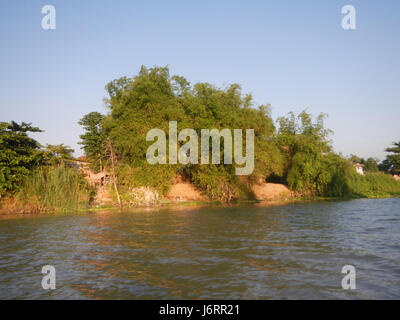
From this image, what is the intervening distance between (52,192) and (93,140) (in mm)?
7325

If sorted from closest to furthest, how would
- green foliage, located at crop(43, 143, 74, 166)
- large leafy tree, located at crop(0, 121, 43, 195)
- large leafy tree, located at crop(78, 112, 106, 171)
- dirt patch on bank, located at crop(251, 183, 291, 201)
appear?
large leafy tree, located at crop(0, 121, 43, 195) → green foliage, located at crop(43, 143, 74, 166) → large leafy tree, located at crop(78, 112, 106, 171) → dirt patch on bank, located at crop(251, 183, 291, 201)

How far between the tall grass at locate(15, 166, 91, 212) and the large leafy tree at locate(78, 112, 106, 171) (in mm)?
5256

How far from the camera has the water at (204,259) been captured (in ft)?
20.8

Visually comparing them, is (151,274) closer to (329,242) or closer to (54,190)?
(329,242)

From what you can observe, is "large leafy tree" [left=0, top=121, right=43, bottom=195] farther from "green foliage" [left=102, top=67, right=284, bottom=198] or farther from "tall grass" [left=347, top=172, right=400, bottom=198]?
"tall grass" [left=347, top=172, right=400, bottom=198]

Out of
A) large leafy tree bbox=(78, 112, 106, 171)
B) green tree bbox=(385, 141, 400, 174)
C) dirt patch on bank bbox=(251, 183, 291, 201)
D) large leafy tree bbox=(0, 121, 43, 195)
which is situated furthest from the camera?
green tree bbox=(385, 141, 400, 174)

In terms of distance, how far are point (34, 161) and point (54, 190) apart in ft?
9.40

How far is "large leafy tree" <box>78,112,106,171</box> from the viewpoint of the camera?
2619cm

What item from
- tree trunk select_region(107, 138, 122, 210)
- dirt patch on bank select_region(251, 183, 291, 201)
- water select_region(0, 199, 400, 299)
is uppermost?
tree trunk select_region(107, 138, 122, 210)

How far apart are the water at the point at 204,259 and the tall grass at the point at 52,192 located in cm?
531

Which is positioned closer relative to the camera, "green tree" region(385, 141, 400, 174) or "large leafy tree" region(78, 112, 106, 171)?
"large leafy tree" region(78, 112, 106, 171)

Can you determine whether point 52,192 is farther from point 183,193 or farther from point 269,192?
point 269,192

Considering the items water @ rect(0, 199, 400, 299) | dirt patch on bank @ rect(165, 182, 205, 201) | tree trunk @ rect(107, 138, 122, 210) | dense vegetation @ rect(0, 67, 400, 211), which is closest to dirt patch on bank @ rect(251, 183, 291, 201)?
dense vegetation @ rect(0, 67, 400, 211)
